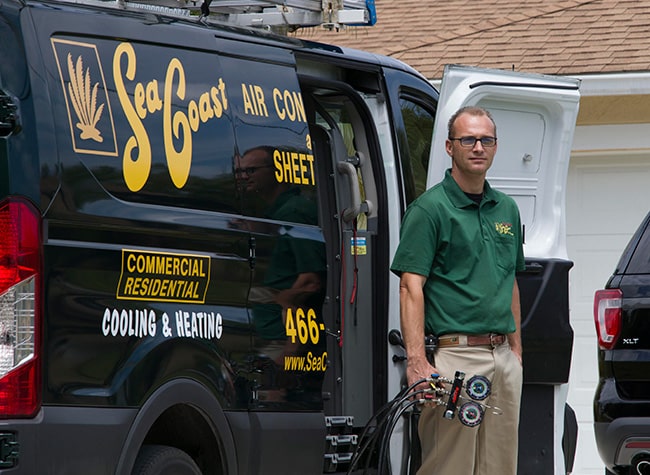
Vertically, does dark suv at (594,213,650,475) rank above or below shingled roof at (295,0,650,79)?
below

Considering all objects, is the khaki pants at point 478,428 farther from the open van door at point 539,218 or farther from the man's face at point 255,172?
the man's face at point 255,172

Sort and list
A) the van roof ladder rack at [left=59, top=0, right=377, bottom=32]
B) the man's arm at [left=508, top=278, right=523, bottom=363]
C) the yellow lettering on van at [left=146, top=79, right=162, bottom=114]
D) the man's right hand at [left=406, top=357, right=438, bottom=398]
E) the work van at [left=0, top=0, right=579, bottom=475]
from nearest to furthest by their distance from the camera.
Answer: the work van at [left=0, top=0, right=579, bottom=475]
the yellow lettering on van at [left=146, top=79, right=162, bottom=114]
the man's right hand at [left=406, top=357, right=438, bottom=398]
the man's arm at [left=508, top=278, right=523, bottom=363]
the van roof ladder rack at [left=59, top=0, right=377, bottom=32]

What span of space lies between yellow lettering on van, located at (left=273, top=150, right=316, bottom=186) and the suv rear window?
1880mm

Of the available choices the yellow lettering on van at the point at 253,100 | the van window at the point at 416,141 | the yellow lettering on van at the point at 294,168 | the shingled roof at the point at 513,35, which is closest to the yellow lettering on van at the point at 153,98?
the yellow lettering on van at the point at 253,100

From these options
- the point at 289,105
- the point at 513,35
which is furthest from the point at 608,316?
the point at 513,35

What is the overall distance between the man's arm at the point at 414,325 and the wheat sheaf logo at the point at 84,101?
157 centimetres

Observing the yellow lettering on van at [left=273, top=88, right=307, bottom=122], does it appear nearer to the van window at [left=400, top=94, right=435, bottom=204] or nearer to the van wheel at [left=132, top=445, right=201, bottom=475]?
the van window at [left=400, top=94, right=435, bottom=204]

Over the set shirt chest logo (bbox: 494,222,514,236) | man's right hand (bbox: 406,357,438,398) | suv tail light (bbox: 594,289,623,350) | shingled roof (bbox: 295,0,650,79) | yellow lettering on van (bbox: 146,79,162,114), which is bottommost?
man's right hand (bbox: 406,357,438,398)

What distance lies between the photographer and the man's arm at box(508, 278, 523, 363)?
21.2 ft

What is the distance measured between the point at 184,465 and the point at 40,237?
1222 mm

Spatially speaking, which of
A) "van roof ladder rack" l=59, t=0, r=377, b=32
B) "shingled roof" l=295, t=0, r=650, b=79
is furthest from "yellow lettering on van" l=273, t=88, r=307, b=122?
"shingled roof" l=295, t=0, r=650, b=79

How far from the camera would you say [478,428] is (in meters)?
6.23

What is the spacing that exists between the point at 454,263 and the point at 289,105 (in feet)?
3.52

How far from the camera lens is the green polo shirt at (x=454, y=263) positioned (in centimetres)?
617
